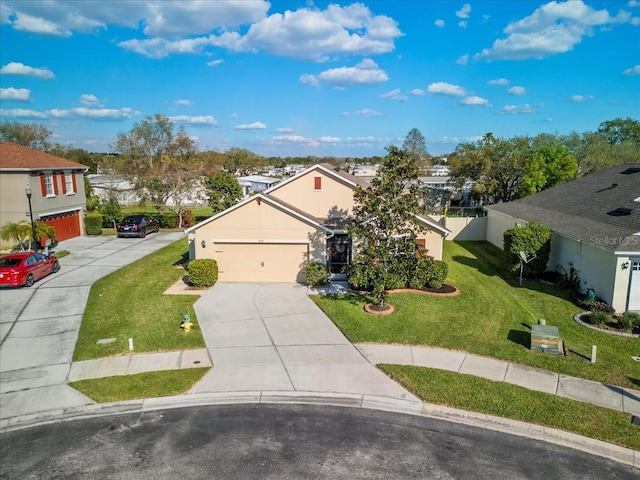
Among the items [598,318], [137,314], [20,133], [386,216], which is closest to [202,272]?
[137,314]

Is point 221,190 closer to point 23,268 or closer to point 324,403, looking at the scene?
point 23,268

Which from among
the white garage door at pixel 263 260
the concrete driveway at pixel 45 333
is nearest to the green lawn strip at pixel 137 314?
the concrete driveway at pixel 45 333

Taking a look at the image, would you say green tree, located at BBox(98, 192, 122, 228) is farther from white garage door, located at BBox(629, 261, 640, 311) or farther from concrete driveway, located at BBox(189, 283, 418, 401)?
white garage door, located at BBox(629, 261, 640, 311)

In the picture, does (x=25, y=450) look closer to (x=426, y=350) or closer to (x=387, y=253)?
(x=426, y=350)

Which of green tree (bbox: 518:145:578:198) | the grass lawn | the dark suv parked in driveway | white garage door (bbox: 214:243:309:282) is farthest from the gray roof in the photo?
the dark suv parked in driveway

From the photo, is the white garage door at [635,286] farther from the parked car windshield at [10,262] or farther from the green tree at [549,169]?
the parked car windshield at [10,262]

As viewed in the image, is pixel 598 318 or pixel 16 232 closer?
pixel 598 318
